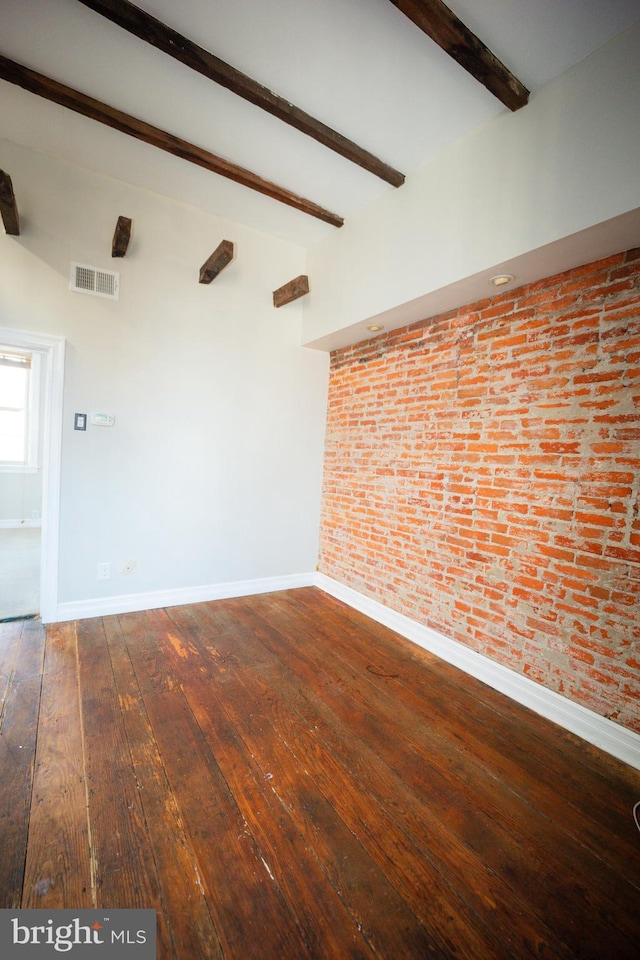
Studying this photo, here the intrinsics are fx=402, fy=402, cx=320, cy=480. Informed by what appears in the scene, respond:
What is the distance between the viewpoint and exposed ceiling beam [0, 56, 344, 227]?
7.02ft

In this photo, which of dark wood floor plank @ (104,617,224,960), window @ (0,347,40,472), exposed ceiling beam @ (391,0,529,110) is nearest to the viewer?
dark wood floor plank @ (104,617,224,960)

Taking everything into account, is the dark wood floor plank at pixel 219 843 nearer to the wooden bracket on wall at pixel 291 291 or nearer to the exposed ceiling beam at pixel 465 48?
the wooden bracket on wall at pixel 291 291

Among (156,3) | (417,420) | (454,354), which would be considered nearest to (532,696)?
(417,420)

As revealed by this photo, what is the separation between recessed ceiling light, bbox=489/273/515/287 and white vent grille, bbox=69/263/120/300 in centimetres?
268

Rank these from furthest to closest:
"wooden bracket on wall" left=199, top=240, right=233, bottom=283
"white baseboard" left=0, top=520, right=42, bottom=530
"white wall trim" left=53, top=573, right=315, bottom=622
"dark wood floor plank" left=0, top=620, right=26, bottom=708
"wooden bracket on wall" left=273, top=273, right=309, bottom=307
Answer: "white baseboard" left=0, top=520, right=42, bottom=530
"wooden bracket on wall" left=273, top=273, right=309, bottom=307
"white wall trim" left=53, top=573, right=315, bottom=622
"wooden bracket on wall" left=199, top=240, right=233, bottom=283
"dark wood floor plank" left=0, top=620, right=26, bottom=708

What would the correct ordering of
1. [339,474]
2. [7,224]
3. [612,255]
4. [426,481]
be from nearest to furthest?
1. [612,255]
2. [7,224]
3. [426,481]
4. [339,474]

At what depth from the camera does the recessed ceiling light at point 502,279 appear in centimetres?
232

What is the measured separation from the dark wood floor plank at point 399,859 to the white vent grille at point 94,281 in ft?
10.4

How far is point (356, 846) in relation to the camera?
4.69ft

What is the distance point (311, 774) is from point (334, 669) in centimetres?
89

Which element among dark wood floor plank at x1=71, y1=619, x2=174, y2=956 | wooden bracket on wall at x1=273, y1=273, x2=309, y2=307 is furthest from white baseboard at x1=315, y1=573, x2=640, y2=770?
wooden bracket on wall at x1=273, y1=273, x2=309, y2=307

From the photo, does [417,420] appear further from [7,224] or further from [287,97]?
[7,224]

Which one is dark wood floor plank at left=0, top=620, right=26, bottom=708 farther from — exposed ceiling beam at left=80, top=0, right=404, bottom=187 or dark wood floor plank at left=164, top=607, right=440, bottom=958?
exposed ceiling beam at left=80, top=0, right=404, bottom=187

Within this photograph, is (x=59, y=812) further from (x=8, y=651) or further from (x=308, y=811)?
(x=8, y=651)
